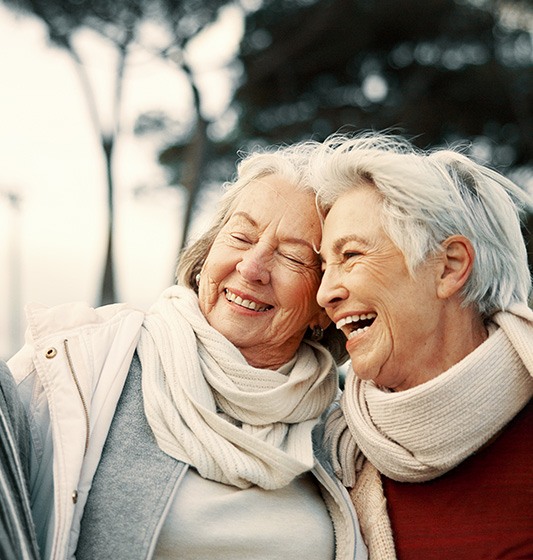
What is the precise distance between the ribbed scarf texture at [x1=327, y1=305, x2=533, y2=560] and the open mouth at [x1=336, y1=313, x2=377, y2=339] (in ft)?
0.59

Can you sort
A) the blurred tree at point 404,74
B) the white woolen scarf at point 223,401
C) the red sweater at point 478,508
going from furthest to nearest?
the blurred tree at point 404,74
the white woolen scarf at point 223,401
the red sweater at point 478,508

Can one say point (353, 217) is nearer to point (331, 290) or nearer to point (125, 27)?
point (331, 290)

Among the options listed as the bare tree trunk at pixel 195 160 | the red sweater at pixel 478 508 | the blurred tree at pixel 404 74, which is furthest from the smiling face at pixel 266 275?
the blurred tree at pixel 404 74

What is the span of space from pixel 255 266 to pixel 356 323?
368 millimetres

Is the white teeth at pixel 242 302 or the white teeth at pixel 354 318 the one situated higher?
the white teeth at pixel 354 318

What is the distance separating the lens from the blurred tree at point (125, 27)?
34.1 ft

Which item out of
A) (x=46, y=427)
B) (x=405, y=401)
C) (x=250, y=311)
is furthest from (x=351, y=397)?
(x=46, y=427)

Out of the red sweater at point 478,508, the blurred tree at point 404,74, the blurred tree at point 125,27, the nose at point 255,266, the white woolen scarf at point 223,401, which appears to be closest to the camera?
the red sweater at point 478,508

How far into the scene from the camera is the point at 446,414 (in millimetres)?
2035

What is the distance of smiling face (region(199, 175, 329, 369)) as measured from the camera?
243 centimetres

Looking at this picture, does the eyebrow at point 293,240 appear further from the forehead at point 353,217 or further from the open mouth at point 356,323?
the open mouth at point 356,323

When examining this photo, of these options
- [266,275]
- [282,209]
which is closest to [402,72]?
[282,209]

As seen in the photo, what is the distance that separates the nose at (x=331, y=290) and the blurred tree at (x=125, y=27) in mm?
8952

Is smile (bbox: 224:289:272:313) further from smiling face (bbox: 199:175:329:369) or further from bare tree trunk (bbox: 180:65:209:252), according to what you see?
bare tree trunk (bbox: 180:65:209:252)
